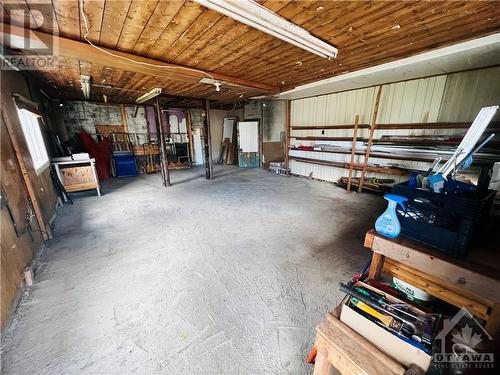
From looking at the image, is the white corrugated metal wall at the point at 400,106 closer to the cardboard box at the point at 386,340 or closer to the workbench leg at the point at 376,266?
the workbench leg at the point at 376,266

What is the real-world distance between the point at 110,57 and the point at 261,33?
1.96 m

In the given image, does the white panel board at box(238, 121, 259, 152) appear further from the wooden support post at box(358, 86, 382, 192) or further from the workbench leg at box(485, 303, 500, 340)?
the workbench leg at box(485, 303, 500, 340)

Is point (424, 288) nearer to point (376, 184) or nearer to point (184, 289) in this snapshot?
point (184, 289)

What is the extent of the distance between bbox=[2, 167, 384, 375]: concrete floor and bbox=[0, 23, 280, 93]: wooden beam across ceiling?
227cm

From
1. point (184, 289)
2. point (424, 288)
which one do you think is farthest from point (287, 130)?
point (424, 288)

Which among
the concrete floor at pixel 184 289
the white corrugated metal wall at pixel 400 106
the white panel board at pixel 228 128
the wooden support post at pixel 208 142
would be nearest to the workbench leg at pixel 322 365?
the concrete floor at pixel 184 289

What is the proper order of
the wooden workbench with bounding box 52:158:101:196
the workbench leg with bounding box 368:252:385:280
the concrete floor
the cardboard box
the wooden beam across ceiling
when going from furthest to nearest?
the wooden workbench with bounding box 52:158:101:196
the wooden beam across ceiling
the concrete floor
the workbench leg with bounding box 368:252:385:280
the cardboard box

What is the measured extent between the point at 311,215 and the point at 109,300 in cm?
282

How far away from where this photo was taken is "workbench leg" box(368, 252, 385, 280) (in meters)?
1.10

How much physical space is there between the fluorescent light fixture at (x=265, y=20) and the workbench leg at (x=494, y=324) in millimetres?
2289

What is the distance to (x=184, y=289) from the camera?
1.79 m

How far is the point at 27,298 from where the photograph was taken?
1.69 m

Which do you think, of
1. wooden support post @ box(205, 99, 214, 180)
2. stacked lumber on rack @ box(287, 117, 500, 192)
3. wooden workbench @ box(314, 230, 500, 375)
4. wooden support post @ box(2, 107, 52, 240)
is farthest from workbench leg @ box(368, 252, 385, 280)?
wooden support post @ box(205, 99, 214, 180)

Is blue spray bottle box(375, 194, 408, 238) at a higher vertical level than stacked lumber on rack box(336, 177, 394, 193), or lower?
higher
